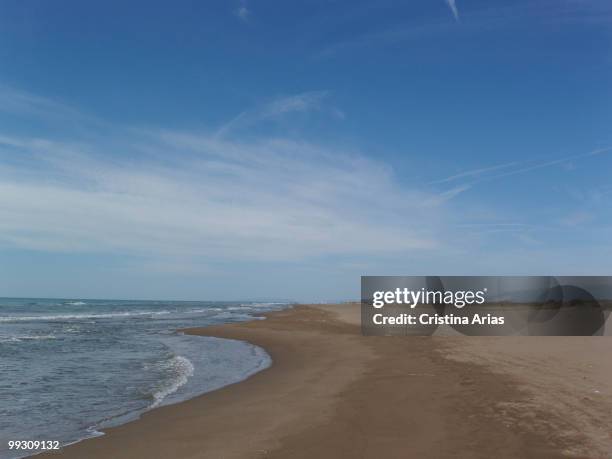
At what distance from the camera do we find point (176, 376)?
1561cm

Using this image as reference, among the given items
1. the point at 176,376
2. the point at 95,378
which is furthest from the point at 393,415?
the point at 95,378

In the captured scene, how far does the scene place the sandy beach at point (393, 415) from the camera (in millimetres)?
7910

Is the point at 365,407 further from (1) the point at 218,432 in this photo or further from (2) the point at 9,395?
(2) the point at 9,395

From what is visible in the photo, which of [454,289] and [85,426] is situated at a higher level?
[454,289]

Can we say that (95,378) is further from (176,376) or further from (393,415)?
(393,415)

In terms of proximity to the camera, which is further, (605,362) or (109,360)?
(109,360)

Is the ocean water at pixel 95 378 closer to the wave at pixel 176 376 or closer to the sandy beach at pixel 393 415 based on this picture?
the wave at pixel 176 376

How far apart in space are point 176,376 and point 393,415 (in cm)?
827

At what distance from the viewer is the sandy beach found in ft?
26.0

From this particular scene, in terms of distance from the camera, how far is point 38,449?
26.9ft

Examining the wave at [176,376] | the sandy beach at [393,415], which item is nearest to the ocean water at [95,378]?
the wave at [176,376]

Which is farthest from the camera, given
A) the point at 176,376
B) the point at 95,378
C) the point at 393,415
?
the point at 176,376

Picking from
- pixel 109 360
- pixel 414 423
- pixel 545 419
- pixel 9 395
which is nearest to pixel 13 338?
pixel 109 360

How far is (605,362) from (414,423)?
1113cm
